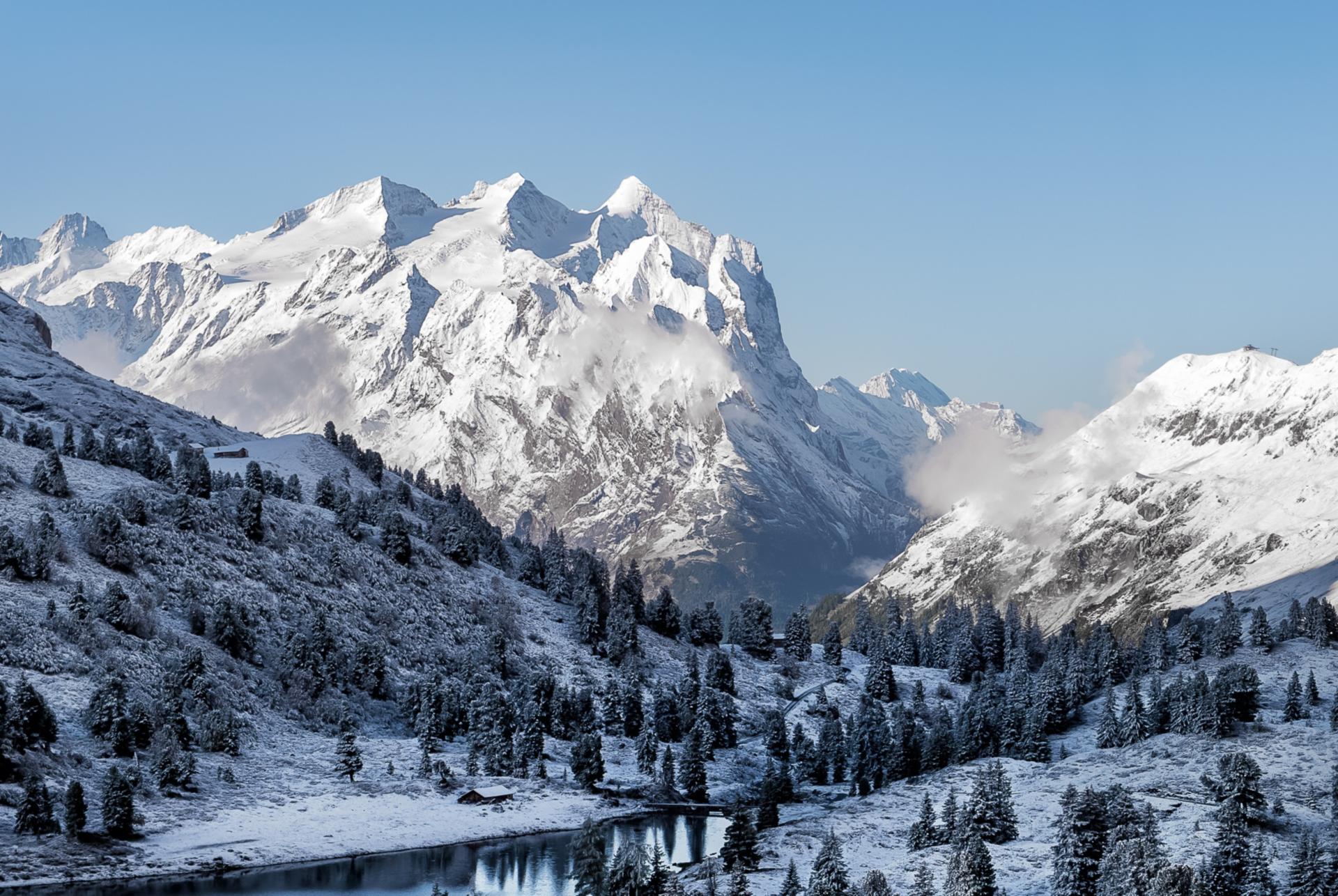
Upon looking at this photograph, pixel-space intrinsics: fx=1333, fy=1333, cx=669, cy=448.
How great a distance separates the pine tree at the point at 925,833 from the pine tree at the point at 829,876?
78.9 feet

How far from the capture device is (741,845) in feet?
399

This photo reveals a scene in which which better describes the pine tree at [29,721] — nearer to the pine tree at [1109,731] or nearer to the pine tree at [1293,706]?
the pine tree at [1109,731]

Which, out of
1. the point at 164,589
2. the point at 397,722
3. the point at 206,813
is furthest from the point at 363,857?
the point at 164,589

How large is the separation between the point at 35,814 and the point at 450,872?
3783cm

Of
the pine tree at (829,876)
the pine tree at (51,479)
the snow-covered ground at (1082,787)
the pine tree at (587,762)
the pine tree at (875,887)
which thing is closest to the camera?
the pine tree at (875,887)

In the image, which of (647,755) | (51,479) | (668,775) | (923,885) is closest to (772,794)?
(668,775)

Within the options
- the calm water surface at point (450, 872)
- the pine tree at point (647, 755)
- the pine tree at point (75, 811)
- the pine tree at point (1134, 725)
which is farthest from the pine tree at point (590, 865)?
the pine tree at point (1134, 725)

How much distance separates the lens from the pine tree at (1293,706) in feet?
561

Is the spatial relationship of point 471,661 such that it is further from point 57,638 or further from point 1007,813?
point 1007,813

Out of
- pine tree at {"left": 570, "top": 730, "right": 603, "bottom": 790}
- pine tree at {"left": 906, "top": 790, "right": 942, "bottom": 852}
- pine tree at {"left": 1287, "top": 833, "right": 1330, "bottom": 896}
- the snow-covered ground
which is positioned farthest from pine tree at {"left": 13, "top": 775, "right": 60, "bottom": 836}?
pine tree at {"left": 1287, "top": 833, "right": 1330, "bottom": 896}

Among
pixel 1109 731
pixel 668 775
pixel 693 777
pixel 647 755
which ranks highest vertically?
pixel 1109 731

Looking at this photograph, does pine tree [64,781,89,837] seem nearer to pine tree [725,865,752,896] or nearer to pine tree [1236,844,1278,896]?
pine tree [725,865,752,896]

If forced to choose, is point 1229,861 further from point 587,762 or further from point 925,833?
point 587,762

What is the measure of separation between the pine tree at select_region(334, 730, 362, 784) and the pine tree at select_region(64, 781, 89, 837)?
118 feet
